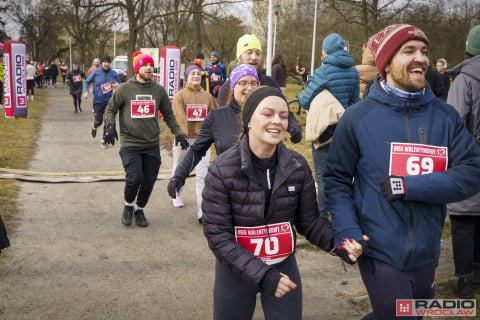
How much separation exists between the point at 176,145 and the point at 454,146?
4739 millimetres

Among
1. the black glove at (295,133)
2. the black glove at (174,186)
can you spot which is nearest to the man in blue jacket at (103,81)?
the black glove at (295,133)

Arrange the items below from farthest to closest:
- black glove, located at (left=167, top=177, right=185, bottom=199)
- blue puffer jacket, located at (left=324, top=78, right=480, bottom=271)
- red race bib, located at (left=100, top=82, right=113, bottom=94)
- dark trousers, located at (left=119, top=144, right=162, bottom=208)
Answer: red race bib, located at (left=100, top=82, right=113, bottom=94), dark trousers, located at (left=119, top=144, right=162, bottom=208), black glove, located at (left=167, top=177, right=185, bottom=199), blue puffer jacket, located at (left=324, top=78, right=480, bottom=271)

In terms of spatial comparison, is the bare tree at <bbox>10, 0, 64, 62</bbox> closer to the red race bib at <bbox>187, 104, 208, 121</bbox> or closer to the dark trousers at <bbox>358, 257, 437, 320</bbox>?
the red race bib at <bbox>187, 104, 208, 121</bbox>

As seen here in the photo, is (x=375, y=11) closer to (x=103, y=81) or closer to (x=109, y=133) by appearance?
(x=103, y=81)

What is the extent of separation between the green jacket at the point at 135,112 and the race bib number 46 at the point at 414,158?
3864 mm

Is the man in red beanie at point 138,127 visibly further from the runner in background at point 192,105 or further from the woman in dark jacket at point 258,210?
the woman in dark jacket at point 258,210

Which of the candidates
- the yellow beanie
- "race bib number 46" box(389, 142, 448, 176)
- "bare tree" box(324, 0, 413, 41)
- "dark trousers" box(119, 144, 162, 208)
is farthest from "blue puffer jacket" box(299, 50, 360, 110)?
"bare tree" box(324, 0, 413, 41)

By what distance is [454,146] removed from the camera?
2553 millimetres

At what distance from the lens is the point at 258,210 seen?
8.54 ft

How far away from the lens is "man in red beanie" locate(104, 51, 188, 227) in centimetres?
593

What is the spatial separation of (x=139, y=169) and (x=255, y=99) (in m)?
3.57

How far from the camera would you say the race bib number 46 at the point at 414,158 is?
2479mm

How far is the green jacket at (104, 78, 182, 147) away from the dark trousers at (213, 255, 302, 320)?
11.5 ft

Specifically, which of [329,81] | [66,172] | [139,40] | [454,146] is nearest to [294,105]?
[66,172]
